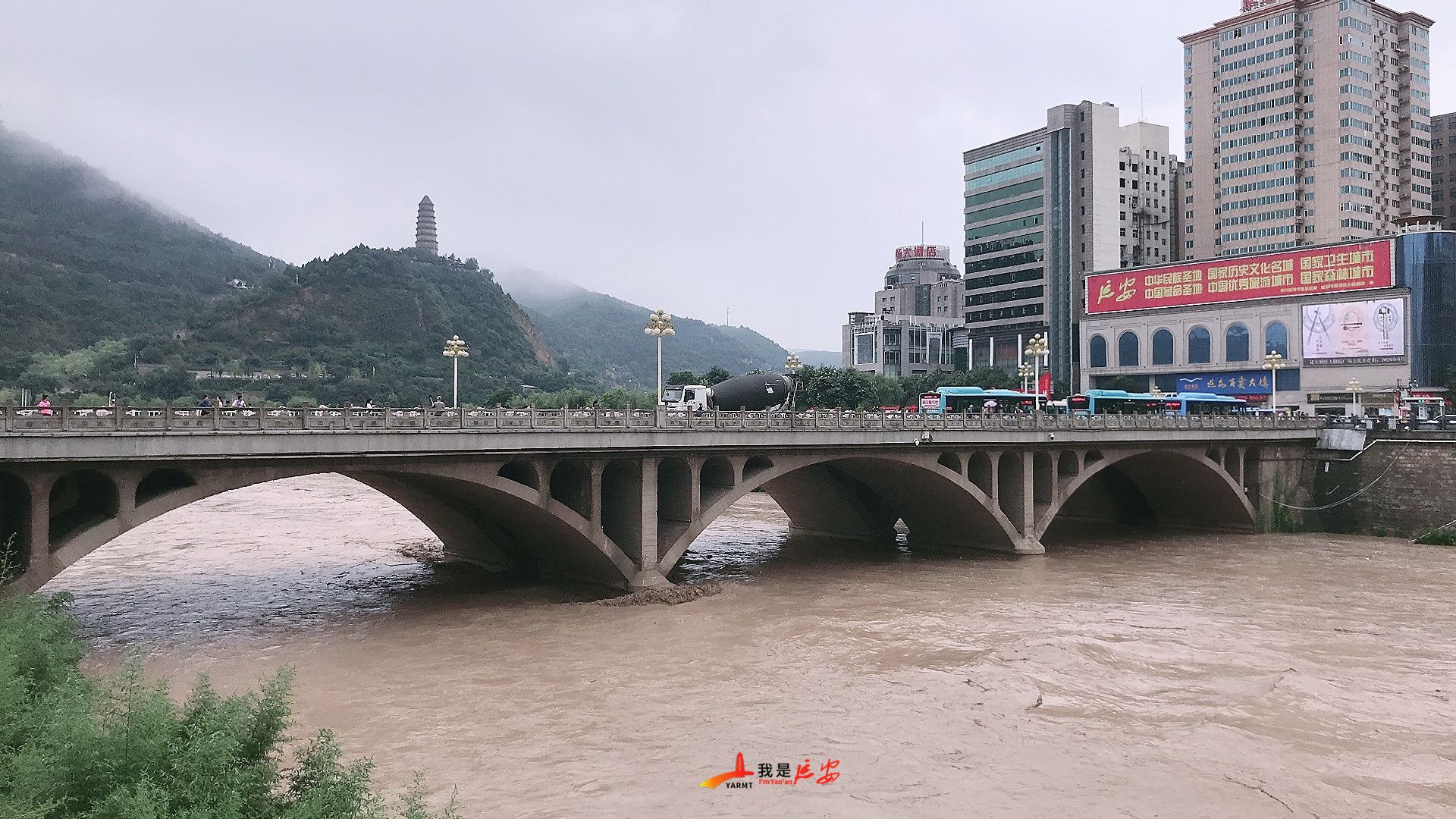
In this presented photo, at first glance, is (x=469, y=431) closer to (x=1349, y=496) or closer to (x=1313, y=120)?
(x=1349, y=496)

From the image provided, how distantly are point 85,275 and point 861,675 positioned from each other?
6381 inches

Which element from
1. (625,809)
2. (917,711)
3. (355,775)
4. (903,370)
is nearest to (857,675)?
(917,711)

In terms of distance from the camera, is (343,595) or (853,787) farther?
(343,595)

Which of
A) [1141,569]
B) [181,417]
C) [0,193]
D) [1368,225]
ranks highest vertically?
[0,193]

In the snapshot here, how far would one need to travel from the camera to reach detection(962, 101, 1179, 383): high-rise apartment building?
113m

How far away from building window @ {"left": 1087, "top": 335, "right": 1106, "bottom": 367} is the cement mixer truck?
6543 cm

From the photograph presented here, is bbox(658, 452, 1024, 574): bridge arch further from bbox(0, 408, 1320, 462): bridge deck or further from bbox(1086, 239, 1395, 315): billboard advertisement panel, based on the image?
bbox(1086, 239, 1395, 315): billboard advertisement panel

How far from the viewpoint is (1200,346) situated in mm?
89688

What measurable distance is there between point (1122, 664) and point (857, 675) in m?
7.36

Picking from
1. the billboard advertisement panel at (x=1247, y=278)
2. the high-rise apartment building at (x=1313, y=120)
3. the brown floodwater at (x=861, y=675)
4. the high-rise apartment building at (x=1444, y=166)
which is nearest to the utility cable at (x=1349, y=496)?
the brown floodwater at (x=861, y=675)

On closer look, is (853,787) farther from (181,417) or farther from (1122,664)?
(181,417)

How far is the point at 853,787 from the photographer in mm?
16500

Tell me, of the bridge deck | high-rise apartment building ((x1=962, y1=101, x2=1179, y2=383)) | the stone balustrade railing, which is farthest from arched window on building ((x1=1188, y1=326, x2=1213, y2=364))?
the bridge deck

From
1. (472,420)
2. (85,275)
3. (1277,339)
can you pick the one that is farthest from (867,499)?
(85,275)
